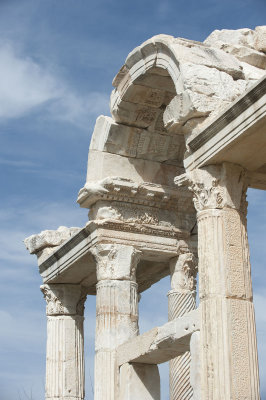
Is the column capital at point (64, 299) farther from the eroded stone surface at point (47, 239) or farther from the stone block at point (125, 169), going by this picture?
the stone block at point (125, 169)

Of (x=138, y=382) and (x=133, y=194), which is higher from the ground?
(x=133, y=194)

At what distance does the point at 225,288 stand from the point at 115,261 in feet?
13.3

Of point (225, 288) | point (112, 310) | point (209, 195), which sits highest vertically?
point (209, 195)

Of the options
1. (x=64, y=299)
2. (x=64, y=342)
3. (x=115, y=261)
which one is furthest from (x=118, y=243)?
(x=64, y=342)

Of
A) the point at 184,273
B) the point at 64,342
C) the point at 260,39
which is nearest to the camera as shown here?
the point at 260,39

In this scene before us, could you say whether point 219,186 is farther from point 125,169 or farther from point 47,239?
point 47,239

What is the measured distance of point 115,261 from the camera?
597 inches

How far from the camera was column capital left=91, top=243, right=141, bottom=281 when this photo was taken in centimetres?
1512

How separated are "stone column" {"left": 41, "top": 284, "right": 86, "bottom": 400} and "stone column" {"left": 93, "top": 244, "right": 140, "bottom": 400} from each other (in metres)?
3.06

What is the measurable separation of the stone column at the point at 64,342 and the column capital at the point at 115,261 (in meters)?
3.24

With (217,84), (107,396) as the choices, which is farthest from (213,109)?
(107,396)

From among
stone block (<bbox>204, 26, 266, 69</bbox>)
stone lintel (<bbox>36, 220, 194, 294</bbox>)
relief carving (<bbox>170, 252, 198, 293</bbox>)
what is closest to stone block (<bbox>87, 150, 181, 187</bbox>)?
stone lintel (<bbox>36, 220, 194, 294</bbox>)

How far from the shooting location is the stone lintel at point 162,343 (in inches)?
486

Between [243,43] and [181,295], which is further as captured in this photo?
[181,295]
